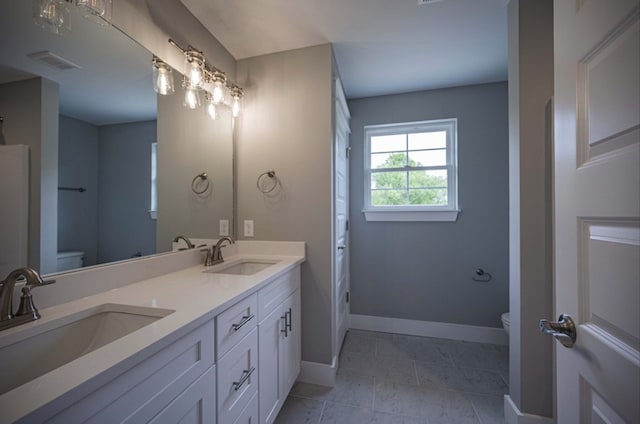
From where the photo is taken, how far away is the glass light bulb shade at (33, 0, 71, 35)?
0.86 metres

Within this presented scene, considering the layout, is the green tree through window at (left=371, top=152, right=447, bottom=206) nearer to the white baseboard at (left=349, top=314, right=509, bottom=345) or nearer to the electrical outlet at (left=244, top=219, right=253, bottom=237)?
the white baseboard at (left=349, top=314, right=509, bottom=345)

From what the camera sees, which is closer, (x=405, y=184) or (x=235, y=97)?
(x=235, y=97)

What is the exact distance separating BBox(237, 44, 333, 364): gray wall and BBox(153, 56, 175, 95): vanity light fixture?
2.06ft

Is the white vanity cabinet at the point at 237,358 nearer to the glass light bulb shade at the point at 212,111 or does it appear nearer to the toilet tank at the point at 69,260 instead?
the toilet tank at the point at 69,260

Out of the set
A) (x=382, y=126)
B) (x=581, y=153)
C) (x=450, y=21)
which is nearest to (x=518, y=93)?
(x=450, y=21)

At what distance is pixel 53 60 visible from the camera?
91 cm

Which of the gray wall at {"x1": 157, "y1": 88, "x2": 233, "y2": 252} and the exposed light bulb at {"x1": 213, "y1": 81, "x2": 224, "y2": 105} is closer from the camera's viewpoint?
the gray wall at {"x1": 157, "y1": 88, "x2": 233, "y2": 252}

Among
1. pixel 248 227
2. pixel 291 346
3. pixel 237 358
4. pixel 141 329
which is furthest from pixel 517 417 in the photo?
pixel 248 227

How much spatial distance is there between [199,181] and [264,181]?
1.51 ft

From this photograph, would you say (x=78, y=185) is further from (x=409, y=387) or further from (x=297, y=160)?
(x=409, y=387)

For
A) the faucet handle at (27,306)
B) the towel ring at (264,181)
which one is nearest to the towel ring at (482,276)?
the towel ring at (264,181)

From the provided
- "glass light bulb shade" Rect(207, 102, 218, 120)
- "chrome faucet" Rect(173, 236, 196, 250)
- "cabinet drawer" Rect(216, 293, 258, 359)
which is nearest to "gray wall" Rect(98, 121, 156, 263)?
"chrome faucet" Rect(173, 236, 196, 250)

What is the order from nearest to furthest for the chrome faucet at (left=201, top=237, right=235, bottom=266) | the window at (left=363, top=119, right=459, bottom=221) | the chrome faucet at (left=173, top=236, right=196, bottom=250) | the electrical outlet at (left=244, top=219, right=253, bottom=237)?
the chrome faucet at (left=173, top=236, right=196, bottom=250)
the chrome faucet at (left=201, top=237, right=235, bottom=266)
the electrical outlet at (left=244, top=219, right=253, bottom=237)
the window at (left=363, top=119, right=459, bottom=221)

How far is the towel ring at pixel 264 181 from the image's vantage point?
188 cm
